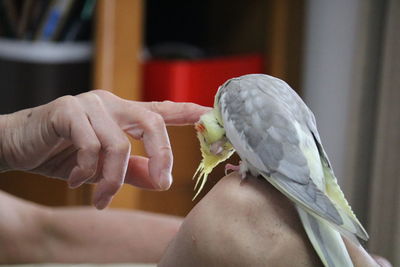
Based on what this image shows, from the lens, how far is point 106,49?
1408mm

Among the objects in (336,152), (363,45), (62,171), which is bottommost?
(336,152)

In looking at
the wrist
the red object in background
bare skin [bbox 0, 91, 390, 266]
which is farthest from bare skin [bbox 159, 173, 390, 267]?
the red object in background

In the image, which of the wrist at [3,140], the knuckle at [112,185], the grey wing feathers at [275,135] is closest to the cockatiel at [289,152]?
the grey wing feathers at [275,135]

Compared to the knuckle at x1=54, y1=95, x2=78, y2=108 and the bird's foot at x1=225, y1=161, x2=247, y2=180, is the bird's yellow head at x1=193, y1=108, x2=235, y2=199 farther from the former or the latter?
the knuckle at x1=54, y1=95, x2=78, y2=108

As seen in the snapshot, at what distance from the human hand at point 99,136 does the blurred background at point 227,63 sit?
1.57ft

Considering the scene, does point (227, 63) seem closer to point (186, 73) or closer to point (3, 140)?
point (186, 73)

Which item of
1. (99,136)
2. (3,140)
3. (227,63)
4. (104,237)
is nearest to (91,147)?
(99,136)

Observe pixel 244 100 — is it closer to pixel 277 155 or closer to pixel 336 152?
pixel 277 155

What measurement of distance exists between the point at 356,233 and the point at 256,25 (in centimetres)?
121

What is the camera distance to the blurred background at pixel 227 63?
1.18m

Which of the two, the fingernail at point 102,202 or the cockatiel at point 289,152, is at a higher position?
the cockatiel at point 289,152

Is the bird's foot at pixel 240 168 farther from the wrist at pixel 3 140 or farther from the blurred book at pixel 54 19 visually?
the blurred book at pixel 54 19

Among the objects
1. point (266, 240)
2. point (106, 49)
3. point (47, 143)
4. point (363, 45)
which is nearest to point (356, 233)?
point (266, 240)

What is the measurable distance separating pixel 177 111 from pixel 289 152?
175mm
